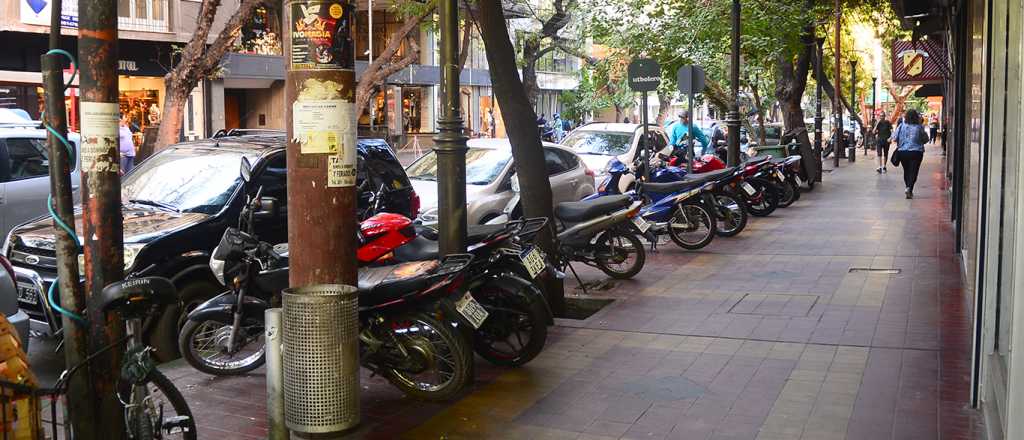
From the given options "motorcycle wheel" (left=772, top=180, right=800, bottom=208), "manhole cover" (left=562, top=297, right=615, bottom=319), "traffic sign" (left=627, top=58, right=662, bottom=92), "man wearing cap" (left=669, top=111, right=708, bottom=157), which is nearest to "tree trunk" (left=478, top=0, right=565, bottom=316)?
"manhole cover" (left=562, top=297, right=615, bottom=319)

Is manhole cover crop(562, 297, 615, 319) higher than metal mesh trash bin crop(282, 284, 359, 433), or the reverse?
metal mesh trash bin crop(282, 284, 359, 433)

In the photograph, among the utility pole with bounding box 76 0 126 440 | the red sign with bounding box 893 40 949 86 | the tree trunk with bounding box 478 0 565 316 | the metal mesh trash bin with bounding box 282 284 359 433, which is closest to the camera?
the utility pole with bounding box 76 0 126 440

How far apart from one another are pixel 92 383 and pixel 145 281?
28.8 inches

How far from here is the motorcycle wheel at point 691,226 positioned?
1342cm

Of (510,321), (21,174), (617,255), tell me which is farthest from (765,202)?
(21,174)

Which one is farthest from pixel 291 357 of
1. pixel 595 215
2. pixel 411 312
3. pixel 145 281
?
pixel 595 215

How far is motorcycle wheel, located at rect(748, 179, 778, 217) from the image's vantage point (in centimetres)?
1728

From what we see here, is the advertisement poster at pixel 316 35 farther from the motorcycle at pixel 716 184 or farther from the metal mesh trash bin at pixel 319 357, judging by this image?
the motorcycle at pixel 716 184

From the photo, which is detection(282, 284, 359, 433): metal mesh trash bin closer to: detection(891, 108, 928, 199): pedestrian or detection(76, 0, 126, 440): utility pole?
detection(76, 0, 126, 440): utility pole

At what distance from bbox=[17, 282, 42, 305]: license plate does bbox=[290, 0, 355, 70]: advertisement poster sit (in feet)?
12.8

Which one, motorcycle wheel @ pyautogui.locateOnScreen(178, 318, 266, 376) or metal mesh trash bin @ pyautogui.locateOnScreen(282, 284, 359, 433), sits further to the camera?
motorcycle wheel @ pyautogui.locateOnScreen(178, 318, 266, 376)

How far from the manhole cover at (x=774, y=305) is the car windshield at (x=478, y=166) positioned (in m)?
4.64

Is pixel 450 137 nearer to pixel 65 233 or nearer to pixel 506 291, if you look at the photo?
pixel 506 291

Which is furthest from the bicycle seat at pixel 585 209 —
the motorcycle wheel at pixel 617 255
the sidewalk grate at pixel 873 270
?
the sidewalk grate at pixel 873 270
